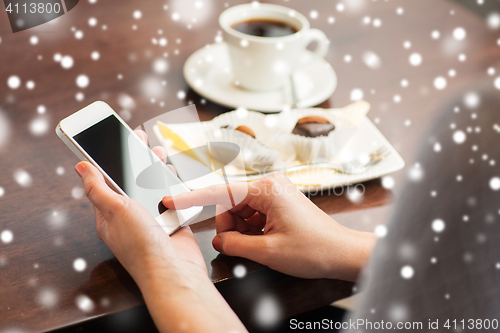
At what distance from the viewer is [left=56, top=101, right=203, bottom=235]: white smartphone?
580mm

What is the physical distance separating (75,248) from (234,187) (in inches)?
9.7

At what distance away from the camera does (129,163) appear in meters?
0.61

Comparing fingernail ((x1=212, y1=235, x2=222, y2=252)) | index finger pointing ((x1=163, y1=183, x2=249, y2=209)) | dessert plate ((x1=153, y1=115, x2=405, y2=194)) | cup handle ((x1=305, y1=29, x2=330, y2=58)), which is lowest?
fingernail ((x1=212, y1=235, x2=222, y2=252))

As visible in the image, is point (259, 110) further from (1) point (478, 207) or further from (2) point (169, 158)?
(1) point (478, 207)

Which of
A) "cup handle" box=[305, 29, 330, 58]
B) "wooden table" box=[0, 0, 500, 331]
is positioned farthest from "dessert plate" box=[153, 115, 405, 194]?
"cup handle" box=[305, 29, 330, 58]

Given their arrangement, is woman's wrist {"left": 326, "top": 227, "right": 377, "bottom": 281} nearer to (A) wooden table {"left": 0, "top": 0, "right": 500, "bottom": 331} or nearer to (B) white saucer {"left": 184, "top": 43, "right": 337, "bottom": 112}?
(A) wooden table {"left": 0, "top": 0, "right": 500, "bottom": 331}

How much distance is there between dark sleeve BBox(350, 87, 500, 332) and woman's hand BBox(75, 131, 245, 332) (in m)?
0.27

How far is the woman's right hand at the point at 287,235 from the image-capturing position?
22.2 inches

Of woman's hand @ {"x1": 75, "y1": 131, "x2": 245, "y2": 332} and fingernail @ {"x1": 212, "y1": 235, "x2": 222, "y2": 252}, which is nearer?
woman's hand @ {"x1": 75, "y1": 131, "x2": 245, "y2": 332}

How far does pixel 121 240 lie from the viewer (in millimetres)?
517

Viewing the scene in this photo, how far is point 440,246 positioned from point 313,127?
321 millimetres

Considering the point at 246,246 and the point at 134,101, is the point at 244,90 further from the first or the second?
the point at 246,246

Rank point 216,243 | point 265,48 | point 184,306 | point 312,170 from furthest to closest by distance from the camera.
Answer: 1. point 265,48
2. point 312,170
3. point 216,243
4. point 184,306

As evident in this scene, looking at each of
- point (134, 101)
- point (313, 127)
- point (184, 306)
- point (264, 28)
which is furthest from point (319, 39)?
point (184, 306)
